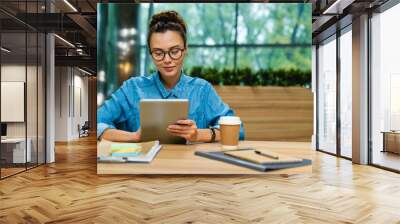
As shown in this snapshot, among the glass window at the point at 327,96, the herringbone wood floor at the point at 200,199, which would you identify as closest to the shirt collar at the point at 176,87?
the herringbone wood floor at the point at 200,199

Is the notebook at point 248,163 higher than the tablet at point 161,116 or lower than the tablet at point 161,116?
lower

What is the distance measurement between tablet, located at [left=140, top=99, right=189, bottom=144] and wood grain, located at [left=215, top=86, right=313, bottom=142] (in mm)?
286

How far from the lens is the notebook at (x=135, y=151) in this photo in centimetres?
212

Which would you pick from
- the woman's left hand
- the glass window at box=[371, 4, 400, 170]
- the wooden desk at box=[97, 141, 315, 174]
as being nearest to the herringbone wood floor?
the glass window at box=[371, 4, 400, 170]

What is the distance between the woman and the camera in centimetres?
224

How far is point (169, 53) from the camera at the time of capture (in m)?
2.25

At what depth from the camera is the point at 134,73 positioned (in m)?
2.31

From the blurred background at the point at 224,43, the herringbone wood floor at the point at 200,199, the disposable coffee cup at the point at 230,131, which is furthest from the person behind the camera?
the herringbone wood floor at the point at 200,199

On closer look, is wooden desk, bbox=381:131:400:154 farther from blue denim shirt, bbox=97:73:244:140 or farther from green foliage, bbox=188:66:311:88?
blue denim shirt, bbox=97:73:244:140

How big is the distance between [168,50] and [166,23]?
170mm

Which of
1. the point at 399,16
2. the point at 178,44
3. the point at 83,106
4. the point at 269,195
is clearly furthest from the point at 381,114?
the point at 83,106

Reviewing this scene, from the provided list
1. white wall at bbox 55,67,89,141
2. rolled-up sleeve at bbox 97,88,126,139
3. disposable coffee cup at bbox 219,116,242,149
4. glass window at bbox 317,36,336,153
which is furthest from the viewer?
white wall at bbox 55,67,89,141

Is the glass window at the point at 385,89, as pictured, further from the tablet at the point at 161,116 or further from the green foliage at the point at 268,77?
the tablet at the point at 161,116

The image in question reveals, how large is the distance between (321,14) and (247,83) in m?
4.25
